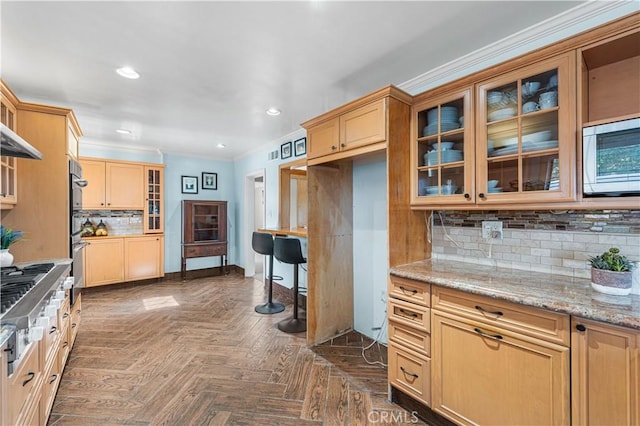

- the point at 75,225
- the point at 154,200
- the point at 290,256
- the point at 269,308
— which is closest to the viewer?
the point at 75,225

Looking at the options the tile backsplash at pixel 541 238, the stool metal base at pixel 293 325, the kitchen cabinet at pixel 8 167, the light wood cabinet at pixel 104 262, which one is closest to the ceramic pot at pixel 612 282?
the tile backsplash at pixel 541 238

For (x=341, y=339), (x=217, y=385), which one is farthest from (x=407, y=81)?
(x=217, y=385)

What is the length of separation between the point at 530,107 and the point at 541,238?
827 mm

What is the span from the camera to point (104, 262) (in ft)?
15.1

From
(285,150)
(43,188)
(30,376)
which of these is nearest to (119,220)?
(43,188)

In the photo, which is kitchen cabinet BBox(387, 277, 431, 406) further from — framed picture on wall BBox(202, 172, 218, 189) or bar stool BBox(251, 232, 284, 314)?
framed picture on wall BBox(202, 172, 218, 189)

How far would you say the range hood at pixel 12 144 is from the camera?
1.24 meters

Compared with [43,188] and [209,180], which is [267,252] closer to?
[43,188]

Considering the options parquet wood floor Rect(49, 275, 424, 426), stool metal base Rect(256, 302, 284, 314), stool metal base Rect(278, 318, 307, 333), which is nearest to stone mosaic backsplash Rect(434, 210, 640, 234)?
parquet wood floor Rect(49, 275, 424, 426)

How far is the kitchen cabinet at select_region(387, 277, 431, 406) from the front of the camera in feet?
5.97

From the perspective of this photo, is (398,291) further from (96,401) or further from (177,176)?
(177,176)

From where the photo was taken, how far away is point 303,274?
4023 millimetres

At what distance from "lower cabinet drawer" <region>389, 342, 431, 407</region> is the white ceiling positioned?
2120 mm

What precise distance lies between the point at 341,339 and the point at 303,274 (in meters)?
1.24
